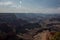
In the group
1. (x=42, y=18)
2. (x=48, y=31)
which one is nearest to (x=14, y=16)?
(x=42, y=18)

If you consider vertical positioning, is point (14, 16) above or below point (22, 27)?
above

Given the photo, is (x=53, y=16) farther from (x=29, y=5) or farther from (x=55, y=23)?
(x=29, y=5)

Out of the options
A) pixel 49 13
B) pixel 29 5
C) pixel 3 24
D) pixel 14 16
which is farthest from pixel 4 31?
pixel 49 13

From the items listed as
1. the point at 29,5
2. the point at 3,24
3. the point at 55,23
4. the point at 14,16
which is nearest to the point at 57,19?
the point at 55,23

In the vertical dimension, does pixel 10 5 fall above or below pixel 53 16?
above

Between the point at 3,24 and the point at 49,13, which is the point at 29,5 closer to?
the point at 49,13

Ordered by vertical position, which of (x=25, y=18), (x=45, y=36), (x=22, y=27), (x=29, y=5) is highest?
(x=29, y=5)

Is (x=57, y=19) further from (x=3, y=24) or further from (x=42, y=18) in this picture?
(x=3, y=24)
